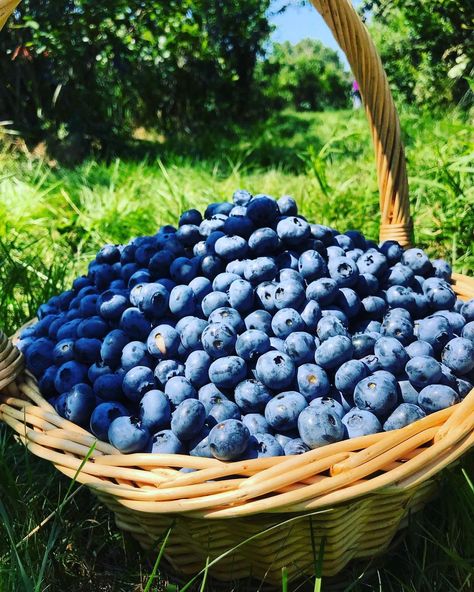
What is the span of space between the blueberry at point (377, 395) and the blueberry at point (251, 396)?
16 cm

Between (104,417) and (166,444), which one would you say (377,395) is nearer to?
(166,444)

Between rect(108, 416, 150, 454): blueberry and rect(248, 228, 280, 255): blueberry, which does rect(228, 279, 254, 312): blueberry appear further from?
rect(108, 416, 150, 454): blueberry

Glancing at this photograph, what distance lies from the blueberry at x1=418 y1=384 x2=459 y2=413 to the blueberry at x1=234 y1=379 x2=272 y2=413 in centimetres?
27

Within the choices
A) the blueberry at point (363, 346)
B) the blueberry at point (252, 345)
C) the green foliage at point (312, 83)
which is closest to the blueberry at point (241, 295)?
the blueberry at point (252, 345)

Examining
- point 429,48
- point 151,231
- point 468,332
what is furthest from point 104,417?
point 429,48

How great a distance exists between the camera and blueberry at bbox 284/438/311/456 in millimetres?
890

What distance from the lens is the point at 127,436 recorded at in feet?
2.98

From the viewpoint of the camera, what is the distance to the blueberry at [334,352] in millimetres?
995

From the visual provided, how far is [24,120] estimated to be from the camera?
5453 millimetres

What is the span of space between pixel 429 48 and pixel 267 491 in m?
5.19

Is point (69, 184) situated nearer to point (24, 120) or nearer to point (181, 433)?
point (24, 120)

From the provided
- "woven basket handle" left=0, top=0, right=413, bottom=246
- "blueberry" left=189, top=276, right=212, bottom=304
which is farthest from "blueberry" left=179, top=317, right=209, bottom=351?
"woven basket handle" left=0, top=0, right=413, bottom=246

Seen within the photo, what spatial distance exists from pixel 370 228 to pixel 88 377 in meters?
1.63

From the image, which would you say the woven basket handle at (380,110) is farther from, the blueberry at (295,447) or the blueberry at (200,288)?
the blueberry at (295,447)
